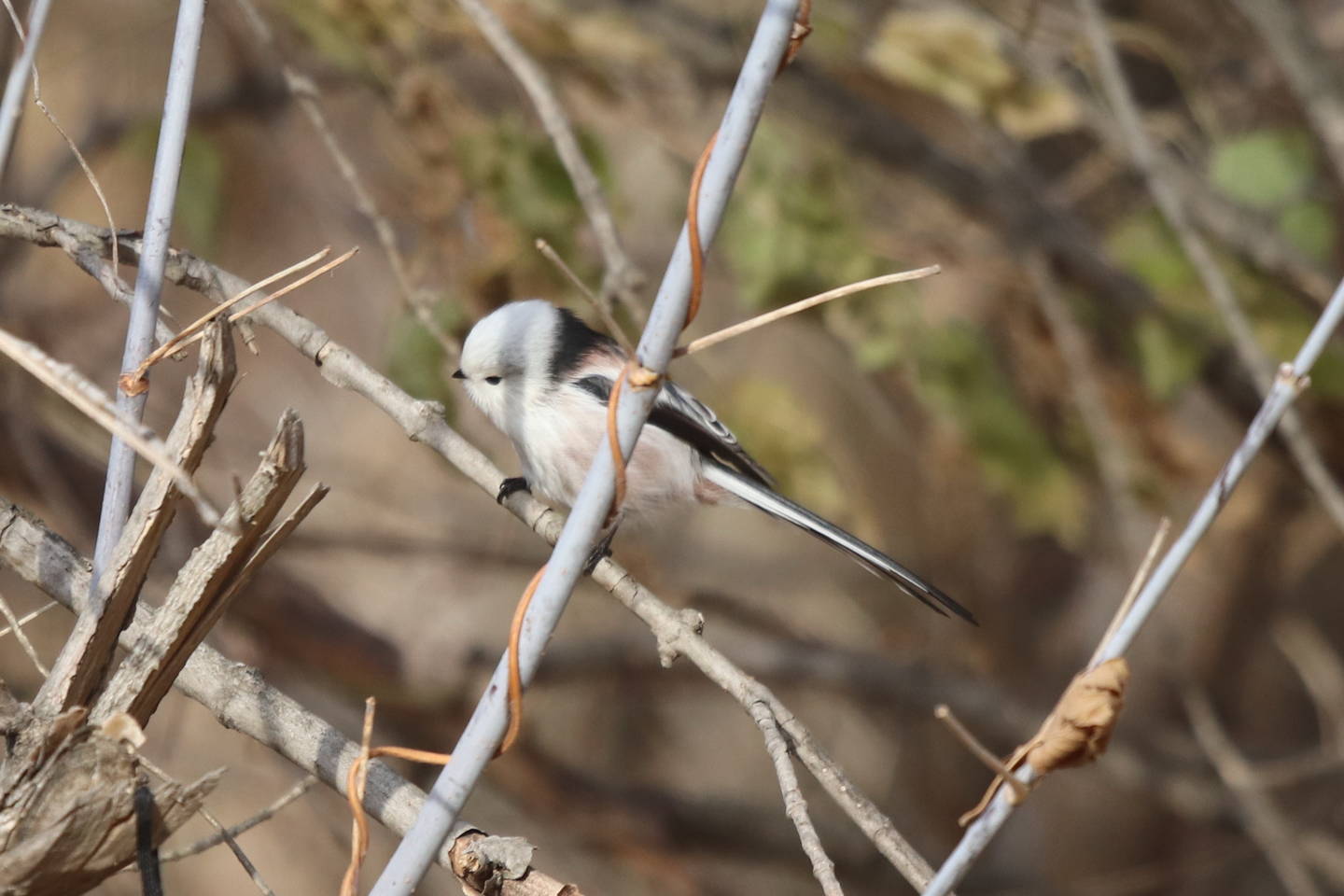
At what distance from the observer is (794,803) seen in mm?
1074

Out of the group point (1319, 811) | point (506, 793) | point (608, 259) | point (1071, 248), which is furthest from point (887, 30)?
point (1319, 811)

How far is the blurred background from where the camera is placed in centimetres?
255

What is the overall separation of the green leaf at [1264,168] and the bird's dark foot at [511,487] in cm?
167

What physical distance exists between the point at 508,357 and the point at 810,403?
99.7 inches

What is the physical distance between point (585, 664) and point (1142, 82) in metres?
2.39

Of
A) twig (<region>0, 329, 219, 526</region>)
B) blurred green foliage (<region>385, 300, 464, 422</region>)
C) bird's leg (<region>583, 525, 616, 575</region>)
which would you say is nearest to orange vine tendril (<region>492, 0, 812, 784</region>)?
twig (<region>0, 329, 219, 526</region>)

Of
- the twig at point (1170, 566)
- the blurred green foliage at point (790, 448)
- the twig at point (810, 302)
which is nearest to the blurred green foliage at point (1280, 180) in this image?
the blurred green foliage at point (790, 448)

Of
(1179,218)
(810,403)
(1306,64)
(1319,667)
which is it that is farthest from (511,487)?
(1319,667)

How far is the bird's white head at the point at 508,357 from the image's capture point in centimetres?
188

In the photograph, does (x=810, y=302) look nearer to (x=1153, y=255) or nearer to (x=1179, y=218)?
(x=1179, y=218)

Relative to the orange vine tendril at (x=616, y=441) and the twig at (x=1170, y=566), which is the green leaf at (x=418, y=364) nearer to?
the orange vine tendril at (x=616, y=441)

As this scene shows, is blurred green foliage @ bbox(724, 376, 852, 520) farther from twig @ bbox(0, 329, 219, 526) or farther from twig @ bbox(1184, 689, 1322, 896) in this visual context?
twig @ bbox(0, 329, 219, 526)

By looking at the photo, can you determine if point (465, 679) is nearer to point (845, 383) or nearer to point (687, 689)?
point (687, 689)

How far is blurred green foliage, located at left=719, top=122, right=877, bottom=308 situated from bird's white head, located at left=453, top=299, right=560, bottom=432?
2.25 ft
